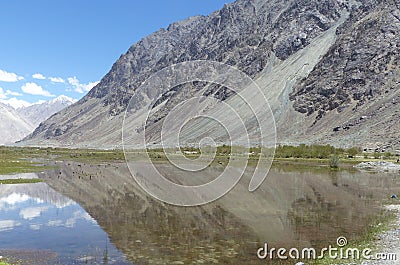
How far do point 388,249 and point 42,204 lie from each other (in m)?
35.2

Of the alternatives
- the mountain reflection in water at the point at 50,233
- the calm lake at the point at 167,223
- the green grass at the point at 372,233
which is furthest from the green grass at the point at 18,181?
the green grass at the point at 372,233

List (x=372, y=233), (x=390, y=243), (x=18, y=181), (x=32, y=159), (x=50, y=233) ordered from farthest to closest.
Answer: (x=32, y=159), (x=18, y=181), (x=50, y=233), (x=372, y=233), (x=390, y=243)

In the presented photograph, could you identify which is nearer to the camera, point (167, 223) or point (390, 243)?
point (390, 243)

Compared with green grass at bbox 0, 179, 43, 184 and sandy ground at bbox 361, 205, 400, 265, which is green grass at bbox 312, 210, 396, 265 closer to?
sandy ground at bbox 361, 205, 400, 265

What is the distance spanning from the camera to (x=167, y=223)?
32.5 meters

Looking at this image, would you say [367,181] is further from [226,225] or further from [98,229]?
[98,229]

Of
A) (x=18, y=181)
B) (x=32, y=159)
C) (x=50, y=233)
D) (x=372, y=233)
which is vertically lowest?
(x=372, y=233)

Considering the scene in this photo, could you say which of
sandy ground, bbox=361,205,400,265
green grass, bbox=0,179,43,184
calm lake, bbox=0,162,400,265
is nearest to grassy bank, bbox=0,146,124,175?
green grass, bbox=0,179,43,184

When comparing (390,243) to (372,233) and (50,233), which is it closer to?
(372,233)

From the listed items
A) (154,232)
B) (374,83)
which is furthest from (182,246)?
(374,83)

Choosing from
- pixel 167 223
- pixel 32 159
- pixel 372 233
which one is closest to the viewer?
pixel 372 233

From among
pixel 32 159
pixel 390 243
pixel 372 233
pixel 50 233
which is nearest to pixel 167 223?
pixel 50 233

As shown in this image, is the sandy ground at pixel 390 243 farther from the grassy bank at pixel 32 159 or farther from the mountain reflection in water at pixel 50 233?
the grassy bank at pixel 32 159

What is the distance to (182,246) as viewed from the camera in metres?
25.2
